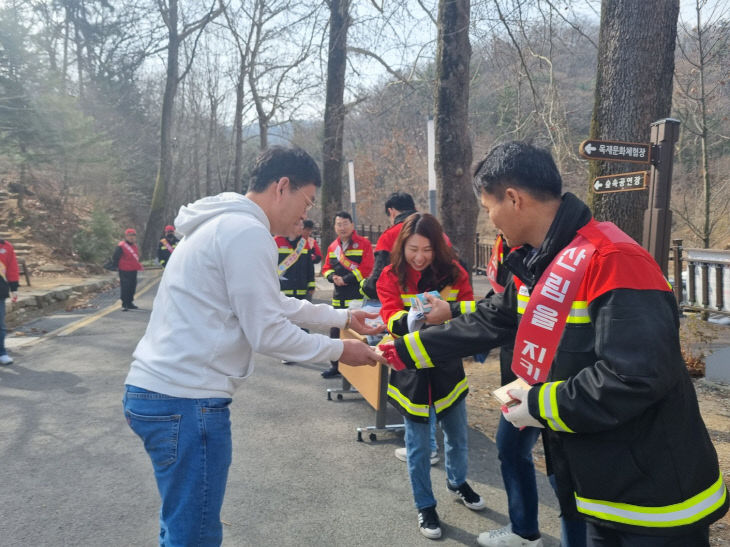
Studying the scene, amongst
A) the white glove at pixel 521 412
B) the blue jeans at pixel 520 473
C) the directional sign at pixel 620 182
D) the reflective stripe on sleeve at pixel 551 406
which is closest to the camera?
the reflective stripe on sleeve at pixel 551 406

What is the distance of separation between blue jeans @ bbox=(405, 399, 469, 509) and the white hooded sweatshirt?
62.0 inches

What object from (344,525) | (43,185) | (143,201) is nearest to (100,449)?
(344,525)

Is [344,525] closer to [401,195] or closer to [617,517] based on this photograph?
[617,517]

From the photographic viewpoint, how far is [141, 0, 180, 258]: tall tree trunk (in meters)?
25.3

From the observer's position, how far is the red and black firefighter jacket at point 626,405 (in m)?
1.60

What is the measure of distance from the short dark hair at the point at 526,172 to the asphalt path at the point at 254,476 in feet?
7.74

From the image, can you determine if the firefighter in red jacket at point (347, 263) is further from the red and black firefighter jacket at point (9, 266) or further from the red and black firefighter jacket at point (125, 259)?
the red and black firefighter jacket at point (125, 259)

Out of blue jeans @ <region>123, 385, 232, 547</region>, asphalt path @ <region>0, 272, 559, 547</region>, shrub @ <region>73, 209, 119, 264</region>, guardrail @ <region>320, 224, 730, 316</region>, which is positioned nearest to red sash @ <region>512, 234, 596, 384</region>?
blue jeans @ <region>123, 385, 232, 547</region>

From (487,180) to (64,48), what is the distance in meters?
39.4

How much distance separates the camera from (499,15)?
7.84 m

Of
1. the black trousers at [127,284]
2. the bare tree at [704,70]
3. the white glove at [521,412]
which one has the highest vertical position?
the bare tree at [704,70]

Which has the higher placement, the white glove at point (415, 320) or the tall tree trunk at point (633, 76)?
the tall tree trunk at point (633, 76)

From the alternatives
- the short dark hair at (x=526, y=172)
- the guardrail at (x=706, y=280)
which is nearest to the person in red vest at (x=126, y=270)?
the guardrail at (x=706, y=280)

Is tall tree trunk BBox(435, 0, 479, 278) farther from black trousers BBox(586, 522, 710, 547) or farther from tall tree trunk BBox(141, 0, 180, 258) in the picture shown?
tall tree trunk BBox(141, 0, 180, 258)
